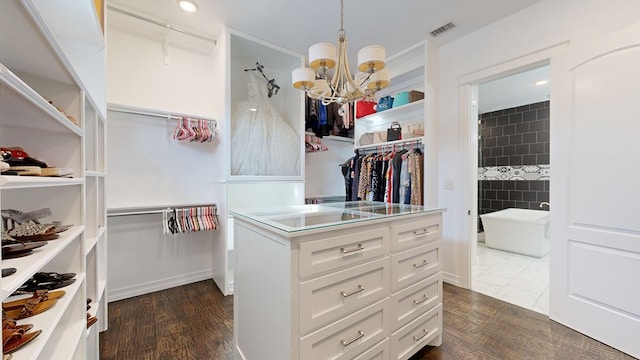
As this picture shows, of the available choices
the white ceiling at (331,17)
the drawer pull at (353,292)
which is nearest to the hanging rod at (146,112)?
the white ceiling at (331,17)

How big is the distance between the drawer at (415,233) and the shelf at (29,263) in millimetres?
1462

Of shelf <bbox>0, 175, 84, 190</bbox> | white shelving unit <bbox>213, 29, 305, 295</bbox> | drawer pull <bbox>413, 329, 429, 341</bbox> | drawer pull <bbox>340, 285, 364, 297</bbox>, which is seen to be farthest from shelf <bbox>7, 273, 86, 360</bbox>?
drawer pull <bbox>413, 329, 429, 341</bbox>

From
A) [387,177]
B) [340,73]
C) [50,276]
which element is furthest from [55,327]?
[387,177]

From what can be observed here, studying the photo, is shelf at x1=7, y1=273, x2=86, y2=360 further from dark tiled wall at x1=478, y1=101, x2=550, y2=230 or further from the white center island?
dark tiled wall at x1=478, y1=101, x2=550, y2=230

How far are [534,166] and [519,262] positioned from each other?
2.17 metres

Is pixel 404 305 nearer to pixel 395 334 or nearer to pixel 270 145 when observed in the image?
pixel 395 334

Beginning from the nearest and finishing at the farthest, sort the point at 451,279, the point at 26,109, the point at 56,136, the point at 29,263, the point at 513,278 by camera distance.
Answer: the point at 29,263 → the point at 26,109 → the point at 56,136 → the point at 451,279 → the point at 513,278

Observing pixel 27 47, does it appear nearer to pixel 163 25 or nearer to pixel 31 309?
pixel 31 309

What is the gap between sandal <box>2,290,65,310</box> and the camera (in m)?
0.95

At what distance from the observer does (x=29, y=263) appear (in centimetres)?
80

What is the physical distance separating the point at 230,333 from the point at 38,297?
133cm

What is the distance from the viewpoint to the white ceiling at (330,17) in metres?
2.33

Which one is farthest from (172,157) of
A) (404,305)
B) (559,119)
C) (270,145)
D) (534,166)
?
(534,166)

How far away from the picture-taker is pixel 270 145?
3064mm
